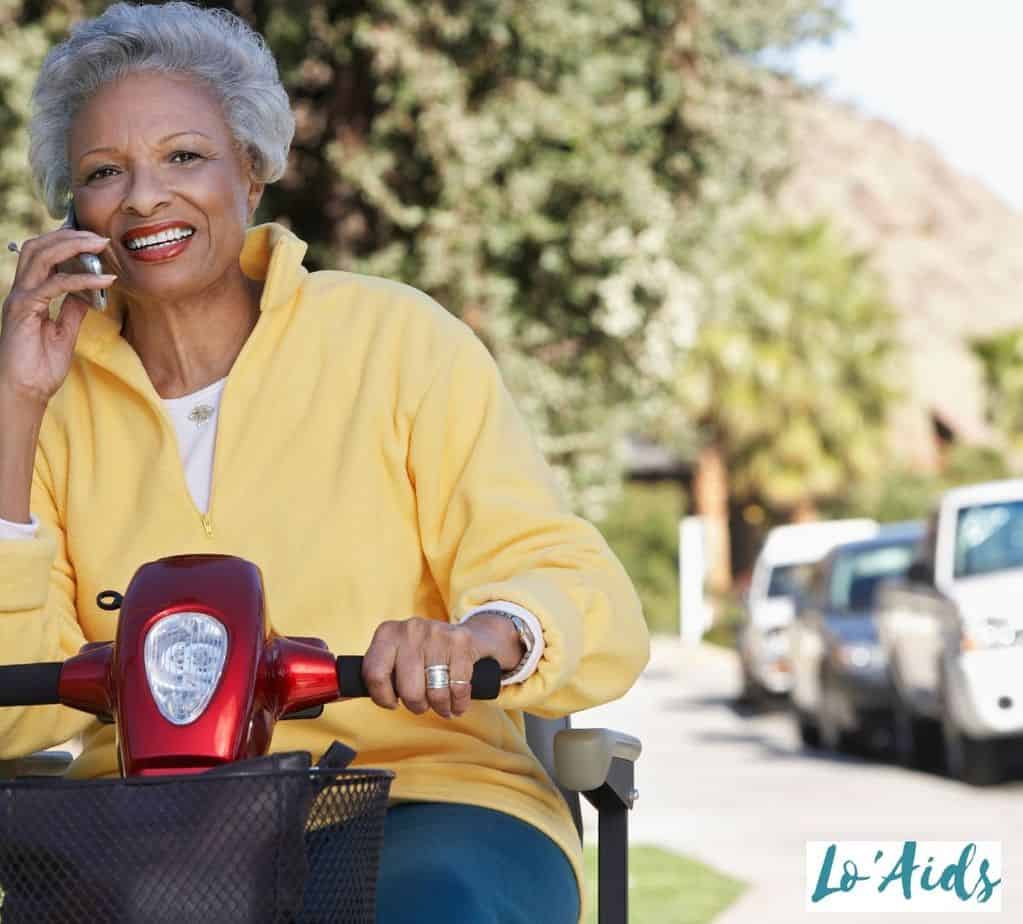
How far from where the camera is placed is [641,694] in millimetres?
26500

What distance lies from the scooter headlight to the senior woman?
516 millimetres

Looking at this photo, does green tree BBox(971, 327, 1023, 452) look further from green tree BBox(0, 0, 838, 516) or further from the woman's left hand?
the woman's left hand

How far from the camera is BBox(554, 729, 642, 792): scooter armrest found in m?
2.96

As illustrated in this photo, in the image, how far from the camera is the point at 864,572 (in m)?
19.7

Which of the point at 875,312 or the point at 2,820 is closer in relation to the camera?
the point at 2,820

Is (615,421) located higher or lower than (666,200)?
lower

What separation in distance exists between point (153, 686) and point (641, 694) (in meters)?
24.4

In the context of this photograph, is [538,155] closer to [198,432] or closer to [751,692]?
[751,692]

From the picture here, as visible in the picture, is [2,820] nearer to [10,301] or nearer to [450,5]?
[10,301]

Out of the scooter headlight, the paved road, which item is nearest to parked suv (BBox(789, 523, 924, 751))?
the paved road

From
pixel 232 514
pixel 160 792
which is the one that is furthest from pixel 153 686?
pixel 232 514

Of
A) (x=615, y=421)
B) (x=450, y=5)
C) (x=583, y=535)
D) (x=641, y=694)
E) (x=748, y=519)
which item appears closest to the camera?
(x=583, y=535)

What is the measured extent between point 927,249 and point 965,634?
106549mm

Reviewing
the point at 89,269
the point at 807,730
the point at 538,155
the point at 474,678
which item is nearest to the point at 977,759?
the point at 538,155
